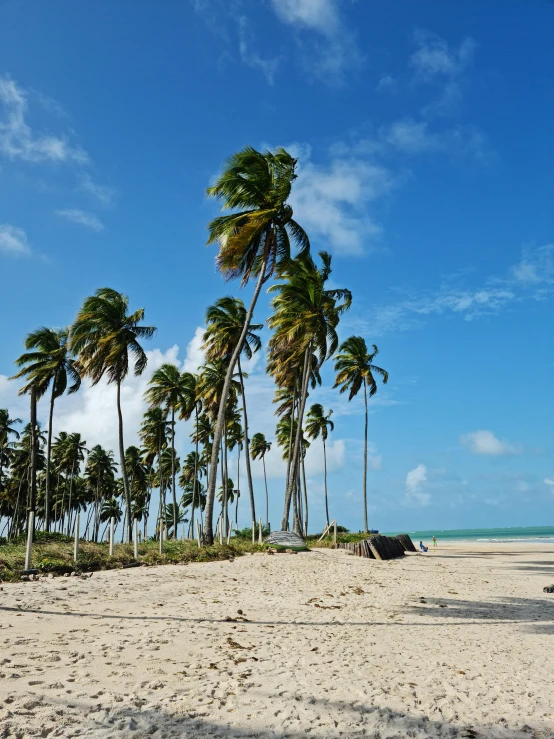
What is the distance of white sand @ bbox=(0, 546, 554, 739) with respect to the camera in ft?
14.8

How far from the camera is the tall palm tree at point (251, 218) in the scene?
20594 millimetres

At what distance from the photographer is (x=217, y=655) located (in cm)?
629

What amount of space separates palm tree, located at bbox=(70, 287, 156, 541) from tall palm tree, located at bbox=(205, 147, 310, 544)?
7637 millimetres

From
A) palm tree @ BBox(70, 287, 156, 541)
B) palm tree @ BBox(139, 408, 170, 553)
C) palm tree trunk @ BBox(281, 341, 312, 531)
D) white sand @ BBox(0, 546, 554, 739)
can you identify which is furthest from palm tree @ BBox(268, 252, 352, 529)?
palm tree @ BBox(139, 408, 170, 553)

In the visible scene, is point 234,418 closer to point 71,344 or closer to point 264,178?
point 71,344

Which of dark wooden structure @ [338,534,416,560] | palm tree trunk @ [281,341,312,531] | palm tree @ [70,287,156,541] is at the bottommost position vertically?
dark wooden structure @ [338,534,416,560]

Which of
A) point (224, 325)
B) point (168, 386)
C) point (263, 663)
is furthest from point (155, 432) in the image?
point (263, 663)

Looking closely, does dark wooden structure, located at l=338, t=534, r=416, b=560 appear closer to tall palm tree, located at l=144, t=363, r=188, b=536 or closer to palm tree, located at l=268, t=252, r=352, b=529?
palm tree, located at l=268, t=252, r=352, b=529

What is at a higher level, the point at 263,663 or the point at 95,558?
the point at 95,558

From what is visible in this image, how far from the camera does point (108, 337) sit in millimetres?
25734

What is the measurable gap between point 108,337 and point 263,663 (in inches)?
862

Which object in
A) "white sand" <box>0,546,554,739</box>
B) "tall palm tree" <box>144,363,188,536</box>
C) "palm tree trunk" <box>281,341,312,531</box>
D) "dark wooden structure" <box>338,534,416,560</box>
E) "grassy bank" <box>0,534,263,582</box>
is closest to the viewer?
"white sand" <box>0,546,554,739</box>

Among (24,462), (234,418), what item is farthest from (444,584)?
(24,462)

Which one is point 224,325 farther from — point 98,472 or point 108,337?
point 98,472
